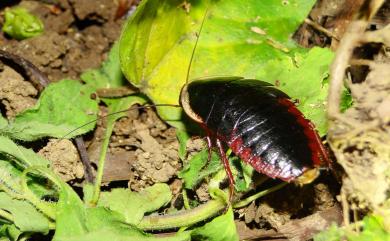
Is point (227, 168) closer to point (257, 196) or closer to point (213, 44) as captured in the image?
point (257, 196)

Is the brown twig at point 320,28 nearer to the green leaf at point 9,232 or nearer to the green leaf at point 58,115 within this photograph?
the green leaf at point 58,115

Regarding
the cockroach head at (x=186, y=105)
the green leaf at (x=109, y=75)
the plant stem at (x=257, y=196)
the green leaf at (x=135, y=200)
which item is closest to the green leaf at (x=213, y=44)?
the cockroach head at (x=186, y=105)

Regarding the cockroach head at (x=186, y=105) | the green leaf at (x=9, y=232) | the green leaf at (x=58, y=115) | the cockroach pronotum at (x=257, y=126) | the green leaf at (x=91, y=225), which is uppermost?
the cockroach pronotum at (x=257, y=126)

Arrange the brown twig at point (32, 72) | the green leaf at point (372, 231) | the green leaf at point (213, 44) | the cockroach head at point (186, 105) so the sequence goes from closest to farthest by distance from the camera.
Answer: the green leaf at point (372, 231), the cockroach head at point (186, 105), the green leaf at point (213, 44), the brown twig at point (32, 72)

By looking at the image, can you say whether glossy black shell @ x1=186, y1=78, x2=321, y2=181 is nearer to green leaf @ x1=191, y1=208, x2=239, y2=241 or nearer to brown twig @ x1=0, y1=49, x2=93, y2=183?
green leaf @ x1=191, y1=208, x2=239, y2=241

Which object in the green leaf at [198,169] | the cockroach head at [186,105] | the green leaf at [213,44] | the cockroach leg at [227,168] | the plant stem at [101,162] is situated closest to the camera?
the cockroach leg at [227,168]

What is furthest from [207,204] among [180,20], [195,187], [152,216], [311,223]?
[180,20]
